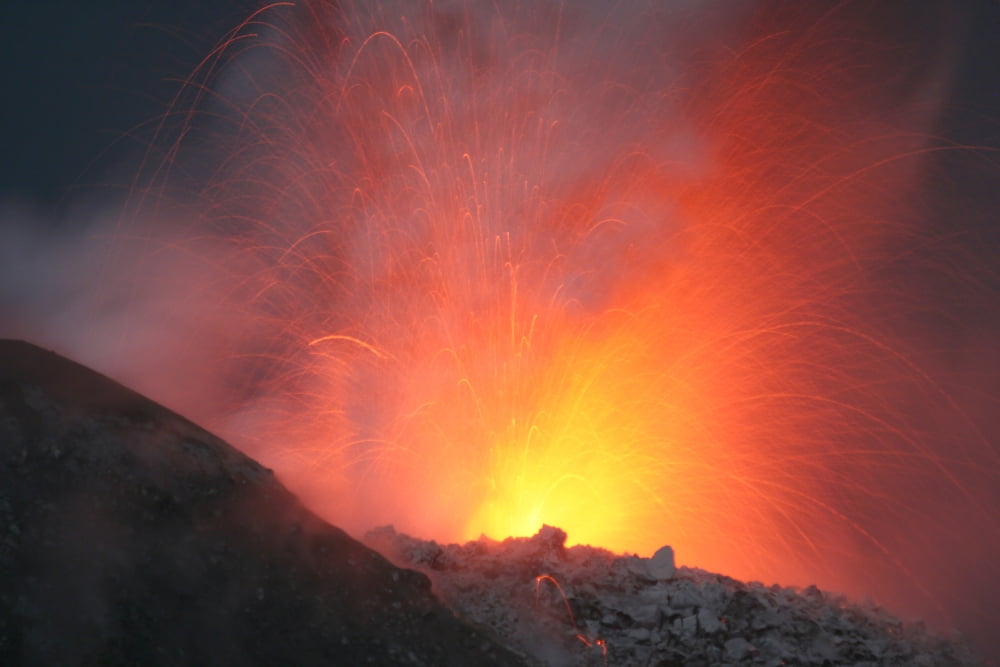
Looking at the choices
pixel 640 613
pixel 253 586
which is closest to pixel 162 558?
pixel 253 586

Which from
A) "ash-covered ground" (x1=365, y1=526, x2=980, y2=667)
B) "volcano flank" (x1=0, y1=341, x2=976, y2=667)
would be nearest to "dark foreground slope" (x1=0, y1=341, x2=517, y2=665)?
"volcano flank" (x1=0, y1=341, x2=976, y2=667)

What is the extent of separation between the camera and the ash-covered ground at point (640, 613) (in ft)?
30.4

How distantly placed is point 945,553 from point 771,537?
4.47m

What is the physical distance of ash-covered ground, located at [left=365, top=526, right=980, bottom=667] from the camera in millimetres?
9258

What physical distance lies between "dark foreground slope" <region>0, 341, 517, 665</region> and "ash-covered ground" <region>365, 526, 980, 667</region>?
1.17 m

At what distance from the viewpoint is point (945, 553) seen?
781 inches

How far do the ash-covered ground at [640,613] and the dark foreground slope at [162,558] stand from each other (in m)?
1.17

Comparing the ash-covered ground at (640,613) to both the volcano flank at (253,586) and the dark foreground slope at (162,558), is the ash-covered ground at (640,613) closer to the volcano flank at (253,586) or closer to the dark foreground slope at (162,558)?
the volcano flank at (253,586)

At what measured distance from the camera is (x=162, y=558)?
294 inches

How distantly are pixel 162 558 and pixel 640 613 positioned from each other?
5.89m

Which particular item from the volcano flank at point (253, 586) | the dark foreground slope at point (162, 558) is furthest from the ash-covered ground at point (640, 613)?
the dark foreground slope at point (162, 558)

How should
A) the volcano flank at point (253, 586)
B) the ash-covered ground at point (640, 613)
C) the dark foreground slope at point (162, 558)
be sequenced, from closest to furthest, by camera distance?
the dark foreground slope at point (162, 558) < the volcano flank at point (253, 586) < the ash-covered ground at point (640, 613)

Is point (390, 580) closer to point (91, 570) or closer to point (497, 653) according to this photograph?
point (497, 653)

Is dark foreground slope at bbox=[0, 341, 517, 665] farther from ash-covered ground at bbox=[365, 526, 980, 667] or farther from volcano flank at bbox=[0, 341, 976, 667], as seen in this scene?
ash-covered ground at bbox=[365, 526, 980, 667]
